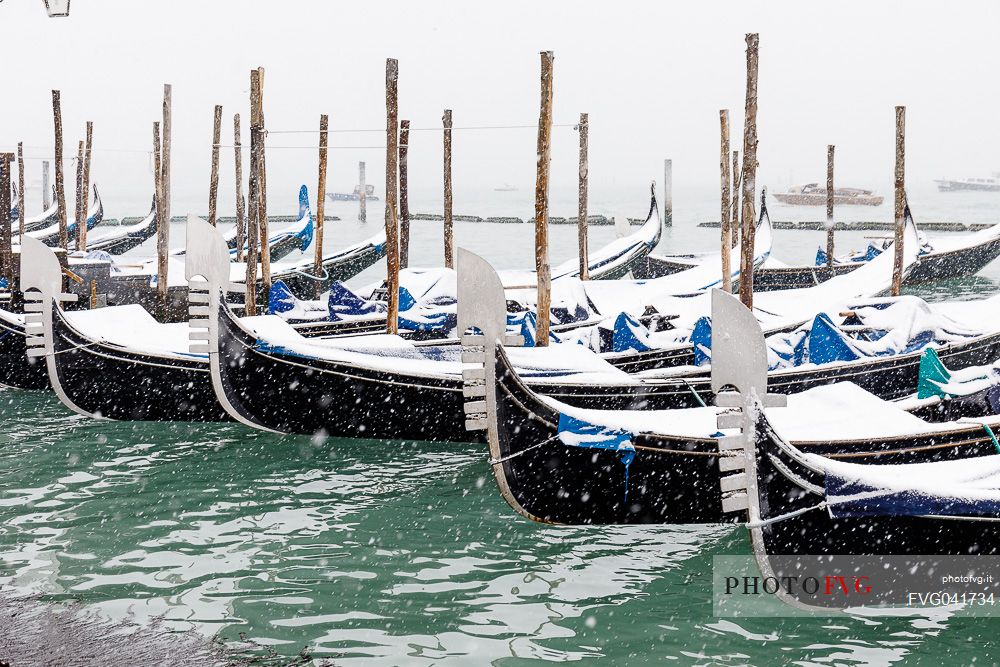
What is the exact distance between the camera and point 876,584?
482cm

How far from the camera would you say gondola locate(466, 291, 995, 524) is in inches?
217

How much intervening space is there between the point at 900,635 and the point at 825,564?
1.35ft

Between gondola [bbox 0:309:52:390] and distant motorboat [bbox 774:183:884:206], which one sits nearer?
gondola [bbox 0:309:52:390]

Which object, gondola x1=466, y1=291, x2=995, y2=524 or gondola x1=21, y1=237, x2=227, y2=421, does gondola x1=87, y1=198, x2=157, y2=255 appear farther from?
gondola x1=466, y1=291, x2=995, y2=524

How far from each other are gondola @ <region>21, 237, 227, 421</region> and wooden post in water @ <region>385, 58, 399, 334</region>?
5.41ft

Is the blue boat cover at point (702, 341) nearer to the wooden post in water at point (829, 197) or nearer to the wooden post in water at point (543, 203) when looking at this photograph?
the wooden post in water at point (543, 203)

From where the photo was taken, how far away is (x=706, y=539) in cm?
587

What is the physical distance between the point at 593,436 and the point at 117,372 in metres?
4.63

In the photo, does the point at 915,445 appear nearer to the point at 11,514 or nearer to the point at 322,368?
the point at 322,368

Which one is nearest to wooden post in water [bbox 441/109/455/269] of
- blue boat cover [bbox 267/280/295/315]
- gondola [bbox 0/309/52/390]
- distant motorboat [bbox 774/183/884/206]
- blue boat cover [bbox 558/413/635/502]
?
blue boat cover [bbox 267/280/295/315]

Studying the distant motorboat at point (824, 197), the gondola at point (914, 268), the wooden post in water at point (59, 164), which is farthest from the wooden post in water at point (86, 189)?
the distant motorboat at point (824, 197)

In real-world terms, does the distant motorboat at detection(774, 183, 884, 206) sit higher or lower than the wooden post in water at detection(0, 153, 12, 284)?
higher

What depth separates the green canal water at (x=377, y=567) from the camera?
15.1ft

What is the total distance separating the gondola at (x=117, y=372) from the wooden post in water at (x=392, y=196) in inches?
64.9
